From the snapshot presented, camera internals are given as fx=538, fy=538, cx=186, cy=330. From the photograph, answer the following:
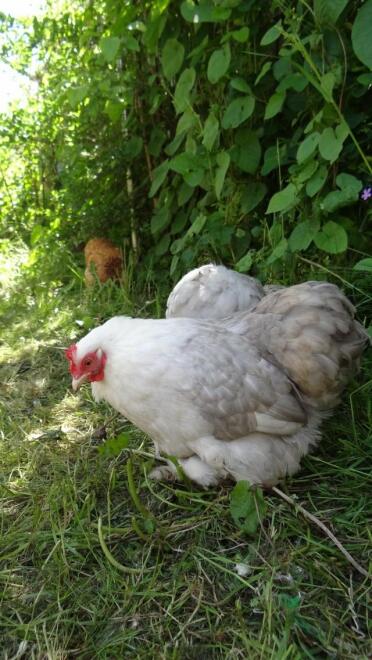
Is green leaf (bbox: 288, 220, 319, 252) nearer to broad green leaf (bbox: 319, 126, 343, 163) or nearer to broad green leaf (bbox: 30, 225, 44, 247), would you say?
broad green leaf (bbox: 319, 126, 343, 163)

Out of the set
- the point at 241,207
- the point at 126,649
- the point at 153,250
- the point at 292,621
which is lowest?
the point at 126,649

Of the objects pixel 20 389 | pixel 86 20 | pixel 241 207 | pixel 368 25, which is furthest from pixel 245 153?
pixel 20 389

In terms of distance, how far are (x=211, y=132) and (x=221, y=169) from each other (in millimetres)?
178

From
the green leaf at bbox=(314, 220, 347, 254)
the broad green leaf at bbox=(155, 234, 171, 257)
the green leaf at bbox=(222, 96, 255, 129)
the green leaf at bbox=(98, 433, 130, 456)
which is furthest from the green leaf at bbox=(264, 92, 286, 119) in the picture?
the green leaf at bbox=(98, 433, 130, 456)

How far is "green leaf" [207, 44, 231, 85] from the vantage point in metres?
2.30

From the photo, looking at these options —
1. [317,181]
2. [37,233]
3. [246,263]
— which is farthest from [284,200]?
[37,233]

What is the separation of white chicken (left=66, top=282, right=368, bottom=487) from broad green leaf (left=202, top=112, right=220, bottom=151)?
3.19ft

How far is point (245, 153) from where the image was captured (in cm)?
264

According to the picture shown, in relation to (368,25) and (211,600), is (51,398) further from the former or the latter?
(368,25)

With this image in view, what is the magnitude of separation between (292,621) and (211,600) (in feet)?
0.87

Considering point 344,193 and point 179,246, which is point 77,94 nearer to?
point 179,246

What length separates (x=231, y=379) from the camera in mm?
1853

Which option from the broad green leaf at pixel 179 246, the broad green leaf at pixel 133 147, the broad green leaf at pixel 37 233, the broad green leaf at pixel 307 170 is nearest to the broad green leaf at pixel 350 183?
the broad green leaf at pixel 307 170

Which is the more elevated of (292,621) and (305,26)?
(305,26)
